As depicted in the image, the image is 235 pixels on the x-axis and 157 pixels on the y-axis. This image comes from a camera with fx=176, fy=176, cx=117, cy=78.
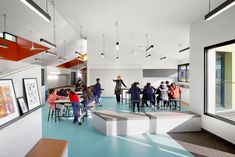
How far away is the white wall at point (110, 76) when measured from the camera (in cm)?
1302

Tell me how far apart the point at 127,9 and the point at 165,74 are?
30.9 ft

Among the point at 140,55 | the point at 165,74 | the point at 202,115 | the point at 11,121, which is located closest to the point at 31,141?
the point at 11,121

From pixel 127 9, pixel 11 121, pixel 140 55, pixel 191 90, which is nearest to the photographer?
pixel 11 121

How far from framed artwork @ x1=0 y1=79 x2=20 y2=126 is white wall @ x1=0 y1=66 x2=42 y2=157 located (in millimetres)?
86

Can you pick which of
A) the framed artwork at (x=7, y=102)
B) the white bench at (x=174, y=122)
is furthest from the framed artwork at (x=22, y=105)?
the white bench at (x=174, y=122)

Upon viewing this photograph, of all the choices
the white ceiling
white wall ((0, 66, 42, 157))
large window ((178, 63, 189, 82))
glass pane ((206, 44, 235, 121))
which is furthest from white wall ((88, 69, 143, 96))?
white wall ((0, 66, 42, 157))

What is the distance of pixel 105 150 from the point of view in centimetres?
396

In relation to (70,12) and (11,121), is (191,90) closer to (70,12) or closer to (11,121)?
(70,12)

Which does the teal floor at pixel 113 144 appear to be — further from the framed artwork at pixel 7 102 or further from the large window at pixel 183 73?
the large window at pixel 183 73

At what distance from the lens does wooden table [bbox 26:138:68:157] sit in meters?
2.55

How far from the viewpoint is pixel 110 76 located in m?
13.2

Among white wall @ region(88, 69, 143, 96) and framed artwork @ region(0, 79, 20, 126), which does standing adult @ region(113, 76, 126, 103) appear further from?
framed artwork @ region(0, 79, 20, 126)

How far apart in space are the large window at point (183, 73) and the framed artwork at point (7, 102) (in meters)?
11.0

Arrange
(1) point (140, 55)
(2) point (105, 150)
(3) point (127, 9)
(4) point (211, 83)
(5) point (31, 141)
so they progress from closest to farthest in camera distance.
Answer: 1. (5) point (31, 141)
2. (2) point (105, 150)
3. (3) point (127, 9)
4. (4) point (211, 83)
5. (1) point (140, 55)
